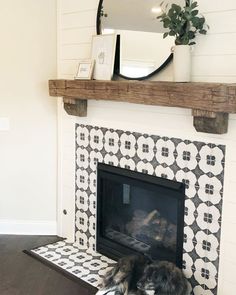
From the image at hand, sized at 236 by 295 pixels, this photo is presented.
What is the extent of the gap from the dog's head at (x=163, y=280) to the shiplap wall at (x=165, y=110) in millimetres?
251

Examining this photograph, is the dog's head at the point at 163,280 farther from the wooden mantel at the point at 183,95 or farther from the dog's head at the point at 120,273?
the wooden mantel at the point at 183,95

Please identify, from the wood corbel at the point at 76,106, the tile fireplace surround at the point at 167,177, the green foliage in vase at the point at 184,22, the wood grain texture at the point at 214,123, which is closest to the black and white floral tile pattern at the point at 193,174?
the tile fireplace surround at the point at 167,177

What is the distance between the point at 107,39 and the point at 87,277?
67.1 inches

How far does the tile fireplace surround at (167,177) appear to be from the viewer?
257cm

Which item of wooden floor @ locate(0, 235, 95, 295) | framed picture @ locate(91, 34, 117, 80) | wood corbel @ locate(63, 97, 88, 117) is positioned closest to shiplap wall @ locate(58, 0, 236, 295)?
wood corbel @ locate(63, 97, 88, 117)

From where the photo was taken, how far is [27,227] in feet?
12.7

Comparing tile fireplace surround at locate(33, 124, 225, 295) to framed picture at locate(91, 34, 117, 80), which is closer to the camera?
tile fireplace surround at locate(33, 124, 225, 295)

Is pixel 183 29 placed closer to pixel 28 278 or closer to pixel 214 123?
pixel 214 123

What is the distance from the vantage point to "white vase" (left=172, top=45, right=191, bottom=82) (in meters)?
2.52

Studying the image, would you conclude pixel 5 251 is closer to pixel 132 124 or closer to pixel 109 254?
pixel 109 254

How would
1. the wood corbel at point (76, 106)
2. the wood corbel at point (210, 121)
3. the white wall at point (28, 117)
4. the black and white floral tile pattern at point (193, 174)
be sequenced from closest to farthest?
the wood corbel at point (210, 121), the black and white floral tile pattern at point (193, 174), the wood corbel at point (76, 106), the white wall at point (28, 117)

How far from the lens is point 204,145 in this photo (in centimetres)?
255

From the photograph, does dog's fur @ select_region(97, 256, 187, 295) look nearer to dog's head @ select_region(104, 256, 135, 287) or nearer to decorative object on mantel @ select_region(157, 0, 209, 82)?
dog's head @ select_region(104, 256, 135, 287)

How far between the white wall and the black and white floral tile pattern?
0.82 m
